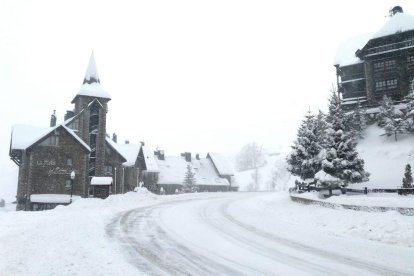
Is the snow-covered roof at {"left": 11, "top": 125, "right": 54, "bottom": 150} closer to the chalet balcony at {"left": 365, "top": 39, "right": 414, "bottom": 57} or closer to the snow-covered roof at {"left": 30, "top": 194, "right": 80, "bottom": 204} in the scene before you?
the snow-covered roof at {"left": 30, "top": 194, "right": 80, "bottom": 204}

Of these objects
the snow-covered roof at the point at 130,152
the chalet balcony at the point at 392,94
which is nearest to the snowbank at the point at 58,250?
the chalet balcony at the point at 392,94

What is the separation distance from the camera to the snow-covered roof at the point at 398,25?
Answer: 46094mm

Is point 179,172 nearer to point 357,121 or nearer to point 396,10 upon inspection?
point 357,121

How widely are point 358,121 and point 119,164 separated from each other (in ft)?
109

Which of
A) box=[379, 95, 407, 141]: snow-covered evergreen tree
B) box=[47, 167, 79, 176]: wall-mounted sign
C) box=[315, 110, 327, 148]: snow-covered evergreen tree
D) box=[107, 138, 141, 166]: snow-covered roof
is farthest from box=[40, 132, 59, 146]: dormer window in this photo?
box=[379, 95, 407, 141]: snow-covered evergreen tree

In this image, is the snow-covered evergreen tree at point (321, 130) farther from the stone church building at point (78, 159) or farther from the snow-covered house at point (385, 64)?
the stone church building at point (78, 159)

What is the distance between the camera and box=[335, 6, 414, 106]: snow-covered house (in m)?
46.0

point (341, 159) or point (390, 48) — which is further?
point (390, 48)

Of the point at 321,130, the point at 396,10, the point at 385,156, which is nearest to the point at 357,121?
the point at 321,130

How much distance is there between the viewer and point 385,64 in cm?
4778

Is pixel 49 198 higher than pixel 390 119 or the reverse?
the reverse

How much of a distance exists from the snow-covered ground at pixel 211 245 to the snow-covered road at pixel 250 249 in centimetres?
3

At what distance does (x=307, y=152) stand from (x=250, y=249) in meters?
24.4

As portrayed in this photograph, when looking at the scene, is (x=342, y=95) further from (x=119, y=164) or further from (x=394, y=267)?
(x=394, y=267)
